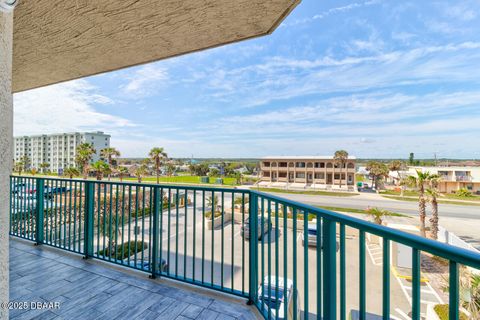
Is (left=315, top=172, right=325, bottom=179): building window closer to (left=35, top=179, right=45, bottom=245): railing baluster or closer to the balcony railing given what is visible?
the balcony railing

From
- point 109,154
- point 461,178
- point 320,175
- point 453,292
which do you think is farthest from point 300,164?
point 453,292

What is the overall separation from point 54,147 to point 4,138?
64.3 metres

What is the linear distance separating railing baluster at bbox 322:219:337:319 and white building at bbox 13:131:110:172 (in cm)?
5652

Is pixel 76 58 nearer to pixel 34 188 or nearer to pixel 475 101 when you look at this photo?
pixel 34 188

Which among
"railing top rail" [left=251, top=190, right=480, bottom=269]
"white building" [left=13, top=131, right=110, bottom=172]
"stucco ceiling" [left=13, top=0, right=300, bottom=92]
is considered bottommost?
"railing top rail" [left=251, top=190, right=480, bottom=269]

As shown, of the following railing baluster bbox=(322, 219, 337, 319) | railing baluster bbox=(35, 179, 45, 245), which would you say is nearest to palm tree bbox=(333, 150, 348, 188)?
railing baluster bbox=(35, 179, 45, 245)

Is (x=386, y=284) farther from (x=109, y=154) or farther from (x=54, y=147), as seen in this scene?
(x=54, y=147)

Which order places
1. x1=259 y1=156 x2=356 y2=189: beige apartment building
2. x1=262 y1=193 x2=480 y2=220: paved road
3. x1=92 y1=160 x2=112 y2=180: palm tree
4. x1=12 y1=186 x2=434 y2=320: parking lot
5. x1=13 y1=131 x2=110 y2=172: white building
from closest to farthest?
x1=12 y1=186 x2=434 y2=320: parking lot → x1=262 y1=193 x2=480 y2=220: paved road → x1=92 y1=160 x2=112 y2=180: palm tree → x1=259 y1=156 x2=356 y2=189: beige apartment building → x1=13 y1=131 x2=110 y2=172: white building

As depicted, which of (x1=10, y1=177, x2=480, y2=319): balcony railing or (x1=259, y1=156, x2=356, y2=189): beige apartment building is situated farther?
(x1=259, y1=156, x2=356, y2=189): beige apartment building

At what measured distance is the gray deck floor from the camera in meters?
1.76

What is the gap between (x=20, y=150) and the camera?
50.5 m

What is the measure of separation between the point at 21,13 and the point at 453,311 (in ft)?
10.3

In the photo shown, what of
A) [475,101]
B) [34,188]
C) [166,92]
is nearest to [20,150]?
[166,92]

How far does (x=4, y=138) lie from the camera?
3.34ft
